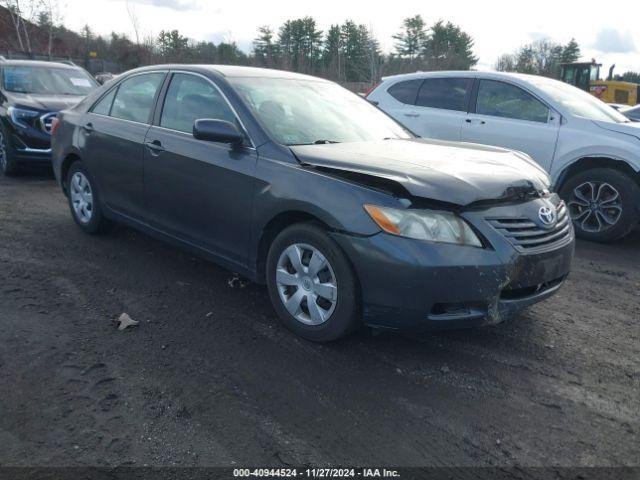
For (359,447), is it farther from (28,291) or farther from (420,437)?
(28,291)

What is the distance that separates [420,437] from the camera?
8.50ft

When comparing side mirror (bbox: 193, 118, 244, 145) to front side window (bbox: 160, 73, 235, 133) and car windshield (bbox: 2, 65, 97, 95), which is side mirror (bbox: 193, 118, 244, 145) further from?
car windshield (bbox: 2, 65, 97, 95)

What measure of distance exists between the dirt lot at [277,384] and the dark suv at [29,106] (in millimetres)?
4504

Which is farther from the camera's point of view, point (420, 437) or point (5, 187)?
point (5, 187)

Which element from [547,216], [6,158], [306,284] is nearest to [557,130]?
[547,216]

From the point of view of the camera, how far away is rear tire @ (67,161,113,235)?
527cm

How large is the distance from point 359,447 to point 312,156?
1.80m

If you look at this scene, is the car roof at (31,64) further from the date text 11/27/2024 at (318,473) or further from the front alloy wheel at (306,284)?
the date text 11/27/2024 at (318,473)

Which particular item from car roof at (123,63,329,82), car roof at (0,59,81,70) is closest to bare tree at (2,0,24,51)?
car roof at (0,59,81,70)

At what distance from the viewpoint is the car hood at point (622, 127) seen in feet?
19.4

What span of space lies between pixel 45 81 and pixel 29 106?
1300 millimetres

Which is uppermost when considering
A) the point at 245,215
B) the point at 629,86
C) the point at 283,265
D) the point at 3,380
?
the point at 629,86

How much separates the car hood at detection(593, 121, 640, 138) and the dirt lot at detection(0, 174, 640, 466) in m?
2.24

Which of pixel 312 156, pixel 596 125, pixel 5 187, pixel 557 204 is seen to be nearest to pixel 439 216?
pixel 312 156
